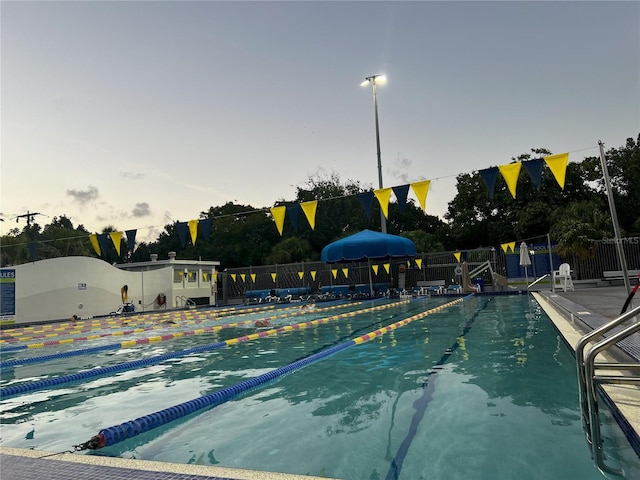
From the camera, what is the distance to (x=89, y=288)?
16.1m

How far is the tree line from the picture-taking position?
21797 millimetres

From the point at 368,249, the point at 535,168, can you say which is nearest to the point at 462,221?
the point at 368,249

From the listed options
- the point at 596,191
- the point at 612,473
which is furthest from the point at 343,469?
the point at 596,191

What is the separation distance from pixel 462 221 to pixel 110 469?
94.5 ft

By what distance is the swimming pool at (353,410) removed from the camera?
253 cm

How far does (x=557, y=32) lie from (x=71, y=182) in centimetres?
1376

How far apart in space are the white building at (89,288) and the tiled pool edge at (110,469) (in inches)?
534

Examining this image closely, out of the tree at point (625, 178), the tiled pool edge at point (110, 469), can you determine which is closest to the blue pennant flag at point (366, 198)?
the tiled pool edge at point (110, 469)

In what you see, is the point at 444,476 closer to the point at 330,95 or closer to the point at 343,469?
the point at 343,469

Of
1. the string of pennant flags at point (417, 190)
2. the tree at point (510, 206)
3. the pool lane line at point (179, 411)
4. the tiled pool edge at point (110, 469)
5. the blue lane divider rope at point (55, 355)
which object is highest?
the tree at point (510, 206)

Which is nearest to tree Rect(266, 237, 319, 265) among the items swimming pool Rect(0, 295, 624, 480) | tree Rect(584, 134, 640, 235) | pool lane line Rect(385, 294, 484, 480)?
tree Rect(584, 134, 640, 235)

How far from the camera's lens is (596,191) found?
2562 cm

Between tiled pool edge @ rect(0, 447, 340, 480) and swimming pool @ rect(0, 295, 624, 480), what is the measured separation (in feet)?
1.42

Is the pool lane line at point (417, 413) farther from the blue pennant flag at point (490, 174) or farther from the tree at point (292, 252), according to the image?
the tree at point (292, 252)
